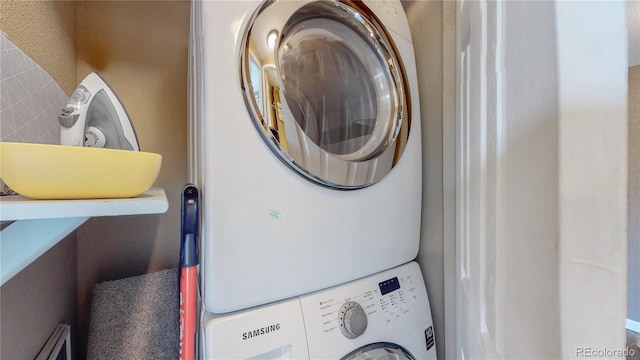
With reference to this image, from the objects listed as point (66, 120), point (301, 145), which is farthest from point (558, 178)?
point (66, 120)

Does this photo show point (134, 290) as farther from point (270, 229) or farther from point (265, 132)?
point (265, 132)

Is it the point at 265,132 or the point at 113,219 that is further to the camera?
the point at 113,219

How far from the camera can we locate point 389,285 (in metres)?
0.91

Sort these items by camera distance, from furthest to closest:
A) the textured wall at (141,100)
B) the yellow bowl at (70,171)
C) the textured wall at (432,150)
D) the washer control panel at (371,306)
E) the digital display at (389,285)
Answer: the textured wall at (141,100), the textured wall at (432,150), the digital display at (389,285), the washer control panel at (371,306), the yellow bowl at (70,171)

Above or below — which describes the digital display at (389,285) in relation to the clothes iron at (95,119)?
below

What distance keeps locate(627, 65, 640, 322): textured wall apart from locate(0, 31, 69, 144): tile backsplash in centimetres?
156

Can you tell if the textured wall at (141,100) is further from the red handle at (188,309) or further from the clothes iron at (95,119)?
the red handle at (188,309)

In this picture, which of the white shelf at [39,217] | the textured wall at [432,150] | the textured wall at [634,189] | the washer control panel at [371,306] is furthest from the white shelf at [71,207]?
the textured wall at [634,189]

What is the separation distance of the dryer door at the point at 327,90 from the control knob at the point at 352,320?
1.16 ft

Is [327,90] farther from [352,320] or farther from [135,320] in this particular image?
[135,320]

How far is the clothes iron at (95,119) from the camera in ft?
2.08

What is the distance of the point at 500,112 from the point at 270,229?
0.56m

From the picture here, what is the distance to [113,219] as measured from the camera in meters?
1.29

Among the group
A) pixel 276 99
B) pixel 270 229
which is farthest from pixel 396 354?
pixel 276 99
